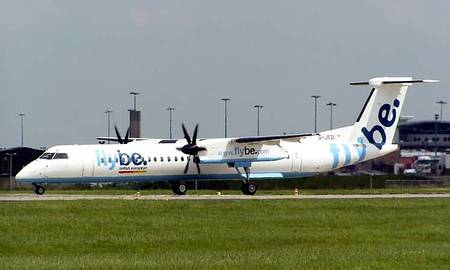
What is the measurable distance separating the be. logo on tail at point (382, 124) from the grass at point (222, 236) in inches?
746

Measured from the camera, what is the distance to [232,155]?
5978 centimetres

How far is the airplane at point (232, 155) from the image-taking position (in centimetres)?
5597

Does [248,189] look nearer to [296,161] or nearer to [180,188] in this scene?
[296,161]

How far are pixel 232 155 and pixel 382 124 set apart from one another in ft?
33.5

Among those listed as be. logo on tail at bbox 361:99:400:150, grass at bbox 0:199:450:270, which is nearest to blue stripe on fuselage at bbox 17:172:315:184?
be. logo on tail at bbox 361:99:400:150

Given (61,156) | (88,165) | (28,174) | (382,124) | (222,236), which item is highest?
(382,124)

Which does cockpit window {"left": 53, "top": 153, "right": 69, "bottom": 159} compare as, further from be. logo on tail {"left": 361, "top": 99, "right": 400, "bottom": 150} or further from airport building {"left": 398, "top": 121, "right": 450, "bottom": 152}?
airport building {"left": 398, "top": 121, "right": 450, "bottom": 152}

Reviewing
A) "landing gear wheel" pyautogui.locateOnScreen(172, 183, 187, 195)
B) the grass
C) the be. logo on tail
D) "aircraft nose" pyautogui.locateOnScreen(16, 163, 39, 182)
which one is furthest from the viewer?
the be. logo on tail

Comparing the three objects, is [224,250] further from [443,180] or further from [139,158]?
[443,180]

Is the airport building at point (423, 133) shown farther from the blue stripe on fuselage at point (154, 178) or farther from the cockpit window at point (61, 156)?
the cockpit window at point (61, 156)

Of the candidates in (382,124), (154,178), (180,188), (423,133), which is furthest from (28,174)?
(423,133)

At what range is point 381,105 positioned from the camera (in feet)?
208

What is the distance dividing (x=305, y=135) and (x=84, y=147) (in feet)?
41.2

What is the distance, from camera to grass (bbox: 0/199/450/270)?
75.0 feet
